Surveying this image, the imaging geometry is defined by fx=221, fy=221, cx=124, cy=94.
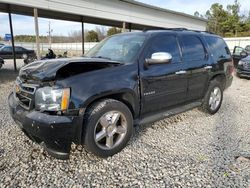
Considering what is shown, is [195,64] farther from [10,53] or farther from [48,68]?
[10,53]

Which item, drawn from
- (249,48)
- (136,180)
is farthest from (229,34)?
(136,180)

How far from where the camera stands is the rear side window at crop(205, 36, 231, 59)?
197 inches

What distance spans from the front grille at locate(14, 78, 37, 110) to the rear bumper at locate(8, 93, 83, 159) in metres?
0.11

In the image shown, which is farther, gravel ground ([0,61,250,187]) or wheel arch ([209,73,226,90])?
wheel arch ([209,73,226,90])

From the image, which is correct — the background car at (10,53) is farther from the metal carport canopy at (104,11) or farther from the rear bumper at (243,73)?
the rear bumper at (243,73)

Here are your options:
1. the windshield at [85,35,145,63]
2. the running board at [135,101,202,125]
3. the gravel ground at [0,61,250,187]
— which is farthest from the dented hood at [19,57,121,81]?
the gravel ground at [0,61,250,187]

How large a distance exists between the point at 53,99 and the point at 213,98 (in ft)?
12.7

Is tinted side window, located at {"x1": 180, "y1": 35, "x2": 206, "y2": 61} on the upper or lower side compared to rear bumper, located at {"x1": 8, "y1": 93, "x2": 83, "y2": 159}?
upper

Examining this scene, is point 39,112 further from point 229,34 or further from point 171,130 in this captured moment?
point 229,34

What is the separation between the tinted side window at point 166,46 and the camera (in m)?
3.72

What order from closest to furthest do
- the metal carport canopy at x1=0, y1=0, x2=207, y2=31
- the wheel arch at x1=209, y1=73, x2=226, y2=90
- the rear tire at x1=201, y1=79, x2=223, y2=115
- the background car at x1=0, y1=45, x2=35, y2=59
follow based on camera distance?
the rear tire at x1=201, y1=79, x2=223, y2=115
the wheel arch at x1=209, y1=73, x2=226, y2=90
the metal carport canopy at x1=0, y1=0, x2=207, y2=31
the background car at x1=0, y1=45, x2=35, y2=59

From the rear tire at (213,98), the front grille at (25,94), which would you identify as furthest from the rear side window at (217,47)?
the front grille at (25,94)

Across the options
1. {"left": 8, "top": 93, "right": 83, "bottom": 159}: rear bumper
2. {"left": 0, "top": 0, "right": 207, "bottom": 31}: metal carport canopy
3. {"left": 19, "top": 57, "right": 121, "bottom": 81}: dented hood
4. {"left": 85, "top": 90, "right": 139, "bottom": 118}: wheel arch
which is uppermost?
{"left": 0, "top": 0, "right": 207, "bottom": 31}: metal carport canopy

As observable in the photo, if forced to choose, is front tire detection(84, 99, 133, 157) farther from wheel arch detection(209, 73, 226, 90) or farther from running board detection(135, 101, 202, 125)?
wheel arch detection(209, 73, 226, 90)
